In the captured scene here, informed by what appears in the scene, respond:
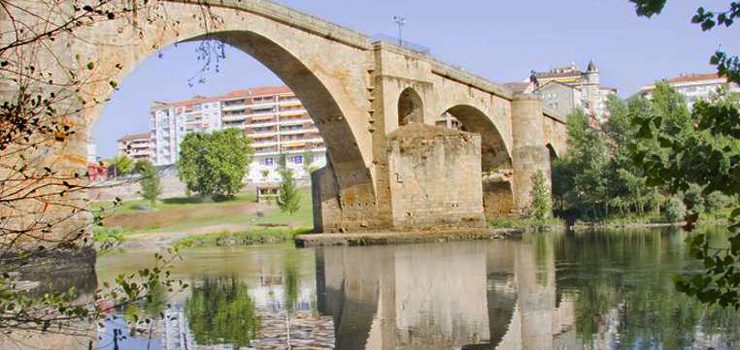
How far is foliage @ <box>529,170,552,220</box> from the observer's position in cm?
3919

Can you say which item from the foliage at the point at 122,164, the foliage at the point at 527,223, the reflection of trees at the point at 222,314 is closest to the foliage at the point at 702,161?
the foliage at the point at 122,164

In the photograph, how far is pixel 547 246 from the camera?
26.3 metres

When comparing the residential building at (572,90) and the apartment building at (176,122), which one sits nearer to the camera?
the residential building at (572,90)

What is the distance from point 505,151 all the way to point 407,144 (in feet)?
38.2

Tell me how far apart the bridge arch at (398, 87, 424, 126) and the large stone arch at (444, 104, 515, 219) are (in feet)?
21.8

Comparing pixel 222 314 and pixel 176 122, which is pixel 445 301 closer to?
pixel 222 314

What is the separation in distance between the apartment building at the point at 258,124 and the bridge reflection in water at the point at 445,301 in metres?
75.8

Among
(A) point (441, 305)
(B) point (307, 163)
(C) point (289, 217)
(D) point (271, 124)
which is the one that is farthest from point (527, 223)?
(D) point (271, 124)

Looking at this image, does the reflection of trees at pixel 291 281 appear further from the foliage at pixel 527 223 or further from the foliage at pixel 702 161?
the foliage at pixel 527 223

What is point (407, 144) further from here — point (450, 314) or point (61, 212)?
point (450, 314)

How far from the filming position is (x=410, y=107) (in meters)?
33.4

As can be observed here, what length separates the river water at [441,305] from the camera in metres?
9.85

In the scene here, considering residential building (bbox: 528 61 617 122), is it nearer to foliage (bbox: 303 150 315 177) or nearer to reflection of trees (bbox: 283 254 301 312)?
foliage (bbox: 303 150 315 177)

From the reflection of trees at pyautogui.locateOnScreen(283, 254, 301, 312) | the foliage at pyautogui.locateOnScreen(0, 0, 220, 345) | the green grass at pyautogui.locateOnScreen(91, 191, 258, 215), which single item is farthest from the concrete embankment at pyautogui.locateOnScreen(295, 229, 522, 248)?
the green grass at pyautogui.locateOnScreen(91, 191, 258, 215)
